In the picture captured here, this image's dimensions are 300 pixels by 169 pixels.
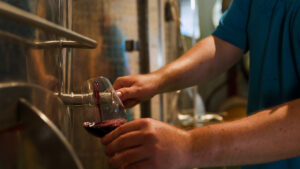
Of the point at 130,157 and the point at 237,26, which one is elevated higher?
the point at 237,26

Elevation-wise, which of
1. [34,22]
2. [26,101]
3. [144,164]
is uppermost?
[34,22]

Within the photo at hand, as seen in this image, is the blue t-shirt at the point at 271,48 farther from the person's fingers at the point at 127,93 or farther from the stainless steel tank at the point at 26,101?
the stainless steel tank at the point at 26,101

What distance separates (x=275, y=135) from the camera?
0.53 meters

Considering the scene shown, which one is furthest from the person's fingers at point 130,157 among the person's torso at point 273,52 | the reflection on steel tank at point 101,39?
the person's torso at point 273,52

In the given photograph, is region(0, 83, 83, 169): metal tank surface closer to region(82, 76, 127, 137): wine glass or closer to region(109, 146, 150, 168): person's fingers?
region(109, 146, 150, 168): person's fingers

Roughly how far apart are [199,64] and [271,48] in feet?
0.72

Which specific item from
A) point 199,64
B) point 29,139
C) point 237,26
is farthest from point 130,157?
point 237,26

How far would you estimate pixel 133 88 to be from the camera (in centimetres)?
78

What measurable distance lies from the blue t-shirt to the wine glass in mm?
439

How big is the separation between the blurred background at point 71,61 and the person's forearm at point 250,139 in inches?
8.2

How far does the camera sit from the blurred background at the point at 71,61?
394 mm

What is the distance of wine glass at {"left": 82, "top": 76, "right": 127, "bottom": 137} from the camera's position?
0.61 m

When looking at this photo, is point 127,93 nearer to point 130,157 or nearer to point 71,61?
point 71,61

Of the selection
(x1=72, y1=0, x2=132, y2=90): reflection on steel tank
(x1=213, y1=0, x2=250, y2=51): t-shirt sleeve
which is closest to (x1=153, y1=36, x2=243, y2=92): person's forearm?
(x1=213, y1=0, x2=250, y2=51): t-shirt sleeve
